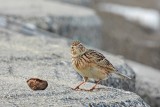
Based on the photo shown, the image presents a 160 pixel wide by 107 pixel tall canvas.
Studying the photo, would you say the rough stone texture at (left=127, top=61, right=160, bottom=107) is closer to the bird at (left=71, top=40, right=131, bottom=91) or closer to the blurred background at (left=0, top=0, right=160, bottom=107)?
the blurred background at (left=0, top=0, right=160, bottom=107)

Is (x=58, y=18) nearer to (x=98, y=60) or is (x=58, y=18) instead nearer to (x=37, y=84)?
(x=98, y=60)

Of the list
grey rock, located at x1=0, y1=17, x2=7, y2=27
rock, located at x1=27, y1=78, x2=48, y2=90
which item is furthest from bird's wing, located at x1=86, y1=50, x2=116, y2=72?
grey rock, located at x1=0, y1=17, x2=7, y2=27

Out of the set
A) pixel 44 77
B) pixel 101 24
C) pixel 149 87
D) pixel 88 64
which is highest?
pixel 88 64

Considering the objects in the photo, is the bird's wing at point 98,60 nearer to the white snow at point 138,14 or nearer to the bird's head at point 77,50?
the bird's head at point 77,50

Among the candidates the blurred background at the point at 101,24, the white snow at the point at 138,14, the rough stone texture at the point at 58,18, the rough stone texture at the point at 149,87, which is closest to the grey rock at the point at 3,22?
the blurred background at the point at 101,24

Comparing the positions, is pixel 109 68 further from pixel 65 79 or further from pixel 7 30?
pixel 7 30

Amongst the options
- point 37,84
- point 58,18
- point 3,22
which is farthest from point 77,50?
point 58,18
